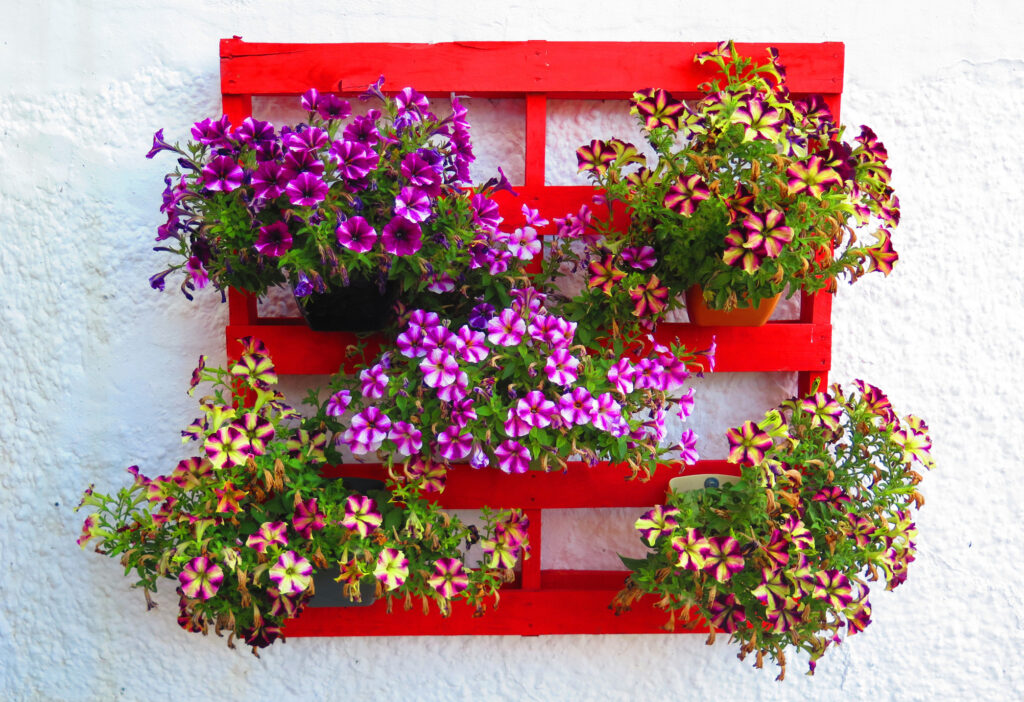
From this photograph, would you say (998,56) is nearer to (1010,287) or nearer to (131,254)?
(1010,287)

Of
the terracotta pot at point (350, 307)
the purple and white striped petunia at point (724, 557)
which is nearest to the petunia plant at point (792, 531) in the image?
the purple and white striped petunia at point (724, 557)

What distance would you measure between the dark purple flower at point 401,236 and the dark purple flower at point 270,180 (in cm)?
20

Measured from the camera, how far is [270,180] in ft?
4.69

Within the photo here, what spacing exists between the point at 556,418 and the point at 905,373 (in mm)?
958

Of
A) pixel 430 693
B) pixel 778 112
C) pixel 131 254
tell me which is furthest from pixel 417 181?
pixel 430 693

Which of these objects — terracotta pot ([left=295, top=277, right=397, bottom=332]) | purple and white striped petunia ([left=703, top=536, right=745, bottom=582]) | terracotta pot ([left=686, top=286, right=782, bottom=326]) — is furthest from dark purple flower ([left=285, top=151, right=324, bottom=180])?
purple and white striped petunia ([left=703, top=536, right=745, bottom=582])

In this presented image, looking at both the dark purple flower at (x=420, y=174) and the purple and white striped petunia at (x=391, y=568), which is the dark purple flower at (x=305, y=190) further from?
the purple and white striped petunia at (x=391, y=568)

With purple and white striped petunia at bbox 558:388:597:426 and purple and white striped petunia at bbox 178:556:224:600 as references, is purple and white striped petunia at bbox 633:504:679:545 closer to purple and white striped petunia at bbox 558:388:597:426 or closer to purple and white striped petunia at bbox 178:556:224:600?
purple and white striped petunia at bbox 558:388:597:426

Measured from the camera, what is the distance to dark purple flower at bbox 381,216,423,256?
1449 millimetres

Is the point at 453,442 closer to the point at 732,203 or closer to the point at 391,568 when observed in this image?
the point at 391,568

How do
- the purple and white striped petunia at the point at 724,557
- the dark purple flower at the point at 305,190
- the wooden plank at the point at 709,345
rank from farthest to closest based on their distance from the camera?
1. the wooden plank at the point at 709,345
2. the purple and white striped petunia at the point at 724,557
3. the dark purple flower at the point at 305,190

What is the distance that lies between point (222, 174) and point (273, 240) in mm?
159

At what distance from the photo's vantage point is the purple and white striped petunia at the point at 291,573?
57.3 inches

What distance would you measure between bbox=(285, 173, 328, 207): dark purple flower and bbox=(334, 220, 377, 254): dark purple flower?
0.22 feet
